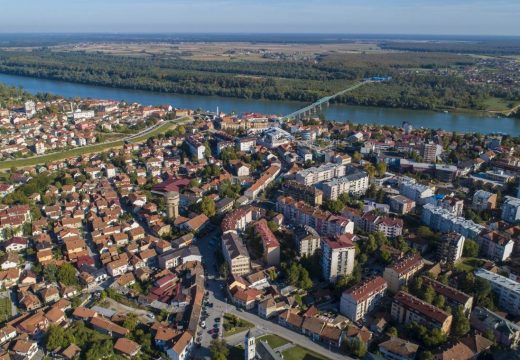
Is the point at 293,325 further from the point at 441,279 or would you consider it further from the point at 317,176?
the point at 317,176

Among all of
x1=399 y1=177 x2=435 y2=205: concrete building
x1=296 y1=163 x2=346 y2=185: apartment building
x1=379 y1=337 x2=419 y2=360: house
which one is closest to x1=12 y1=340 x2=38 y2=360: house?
x1=379 y1=337 x2=419 y2=360: house

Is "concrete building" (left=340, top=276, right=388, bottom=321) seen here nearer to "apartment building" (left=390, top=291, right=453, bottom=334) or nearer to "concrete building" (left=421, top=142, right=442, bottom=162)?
"apartment building" (left=390, top=291, right=453, bottom=334)

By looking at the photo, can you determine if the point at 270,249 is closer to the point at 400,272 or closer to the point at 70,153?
the point at 400,272

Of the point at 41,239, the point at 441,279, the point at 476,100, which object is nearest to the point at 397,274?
the point at 441,279

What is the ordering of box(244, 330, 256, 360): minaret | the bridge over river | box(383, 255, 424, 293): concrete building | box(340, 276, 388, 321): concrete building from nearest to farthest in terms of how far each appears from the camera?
box(244, 330, 256, 360): minaret < box(340, 276, 388, 321): concrete building < box(383, 255, 424, 293): concrete building < the bridge over river

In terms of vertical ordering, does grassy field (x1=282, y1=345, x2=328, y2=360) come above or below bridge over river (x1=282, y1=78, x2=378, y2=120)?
below

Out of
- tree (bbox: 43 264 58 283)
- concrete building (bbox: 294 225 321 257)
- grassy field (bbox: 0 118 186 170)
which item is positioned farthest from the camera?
grassy field (bbox: 0 118 186 170)

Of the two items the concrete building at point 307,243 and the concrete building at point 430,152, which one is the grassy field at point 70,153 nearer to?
the concrete building at point 307,243
